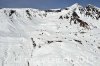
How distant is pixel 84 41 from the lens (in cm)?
5019

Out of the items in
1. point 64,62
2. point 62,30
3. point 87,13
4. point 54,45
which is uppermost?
point 87,13

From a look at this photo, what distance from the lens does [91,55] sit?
133ft

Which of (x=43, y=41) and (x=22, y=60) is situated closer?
(x=22, y=60)

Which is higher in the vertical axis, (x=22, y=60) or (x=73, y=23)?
(x=73, y=23)

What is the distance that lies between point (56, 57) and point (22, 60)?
6.10 m

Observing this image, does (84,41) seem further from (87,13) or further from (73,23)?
(87,13)

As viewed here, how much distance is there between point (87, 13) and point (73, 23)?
933 cm

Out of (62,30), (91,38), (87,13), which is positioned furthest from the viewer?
(87,13)

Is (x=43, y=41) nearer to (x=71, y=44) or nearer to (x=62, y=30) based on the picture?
(x=71, y=44)

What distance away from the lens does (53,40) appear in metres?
47.4

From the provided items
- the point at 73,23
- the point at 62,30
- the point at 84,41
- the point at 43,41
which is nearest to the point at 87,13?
the point at 73,23

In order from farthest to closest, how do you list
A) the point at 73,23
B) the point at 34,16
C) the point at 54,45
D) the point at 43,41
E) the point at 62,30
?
the point at 34,16 < the point at 73,23 < the point at 62,30 < the point at 43,41 < the point at 54,45

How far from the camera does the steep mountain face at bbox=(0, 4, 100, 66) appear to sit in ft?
123

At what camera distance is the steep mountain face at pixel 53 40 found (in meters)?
37.6
